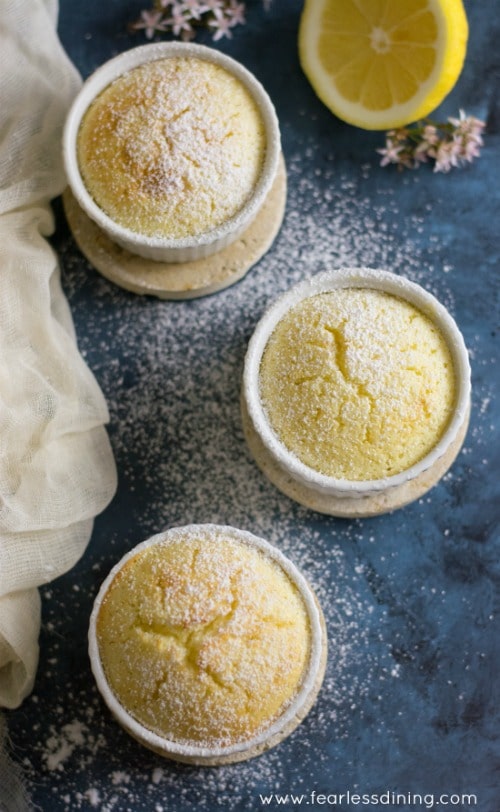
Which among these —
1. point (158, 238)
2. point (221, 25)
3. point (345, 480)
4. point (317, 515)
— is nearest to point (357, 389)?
point (345, 480)

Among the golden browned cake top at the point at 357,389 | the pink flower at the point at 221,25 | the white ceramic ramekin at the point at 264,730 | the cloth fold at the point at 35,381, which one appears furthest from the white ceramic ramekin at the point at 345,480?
the pink flower at the point at 221,25

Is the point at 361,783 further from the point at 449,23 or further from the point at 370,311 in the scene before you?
the point at 449,23

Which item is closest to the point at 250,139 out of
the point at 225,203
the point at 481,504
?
the point at 225,203

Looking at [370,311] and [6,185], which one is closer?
[370,311]

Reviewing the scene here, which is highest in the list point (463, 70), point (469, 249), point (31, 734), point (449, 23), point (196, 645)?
point (449, 23)

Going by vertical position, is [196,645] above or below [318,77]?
below

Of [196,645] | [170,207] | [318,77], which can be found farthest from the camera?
[318,77]

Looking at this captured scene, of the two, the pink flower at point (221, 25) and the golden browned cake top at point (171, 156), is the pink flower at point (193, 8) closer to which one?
the pink flower at point (221, 25)
